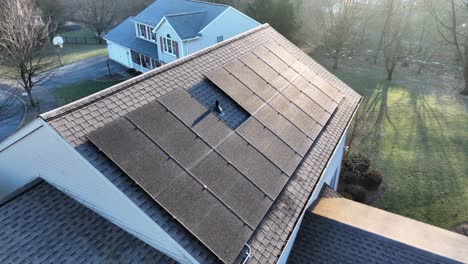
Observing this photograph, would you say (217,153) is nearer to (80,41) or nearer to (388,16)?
(388,16)

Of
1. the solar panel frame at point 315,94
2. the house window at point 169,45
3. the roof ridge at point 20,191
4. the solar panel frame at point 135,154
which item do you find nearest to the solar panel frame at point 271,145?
the solar panel frame at point 135,154

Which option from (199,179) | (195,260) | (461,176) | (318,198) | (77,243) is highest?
(199,179)

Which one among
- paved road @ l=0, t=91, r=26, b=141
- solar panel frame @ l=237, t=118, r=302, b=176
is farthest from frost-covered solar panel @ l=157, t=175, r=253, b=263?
paved road @ l=0, t=91, r=26, b=141

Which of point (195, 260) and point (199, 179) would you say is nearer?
point (195, 260)

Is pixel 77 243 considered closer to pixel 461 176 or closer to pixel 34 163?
pixel 34 163

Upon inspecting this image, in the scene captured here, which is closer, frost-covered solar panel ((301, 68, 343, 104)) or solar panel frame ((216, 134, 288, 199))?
solar panel frame ((216, 134, 288, 199))

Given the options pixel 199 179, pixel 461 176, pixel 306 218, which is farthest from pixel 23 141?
pixel 461 176

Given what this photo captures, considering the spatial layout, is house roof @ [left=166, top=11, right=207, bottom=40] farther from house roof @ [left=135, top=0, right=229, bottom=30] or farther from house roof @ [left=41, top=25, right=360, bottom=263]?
house roof @ [left=41, top=25, right=360, bottom=263]
